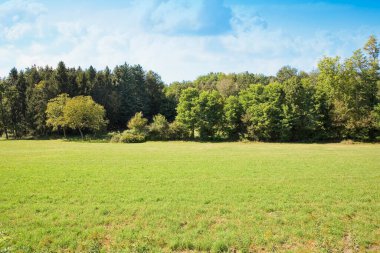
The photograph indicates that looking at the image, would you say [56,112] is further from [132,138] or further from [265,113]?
[265,113]

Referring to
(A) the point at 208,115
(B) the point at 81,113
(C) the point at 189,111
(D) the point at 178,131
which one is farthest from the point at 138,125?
(A) the point at 208,115

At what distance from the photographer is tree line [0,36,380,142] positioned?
5106cm

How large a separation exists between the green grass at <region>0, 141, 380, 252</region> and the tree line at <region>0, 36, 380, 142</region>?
33.9 metres

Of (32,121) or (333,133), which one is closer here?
(333,133)

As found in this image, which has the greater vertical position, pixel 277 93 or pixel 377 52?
pixel 377 52

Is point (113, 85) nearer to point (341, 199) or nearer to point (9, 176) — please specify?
point (9, 176)

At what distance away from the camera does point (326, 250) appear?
8.07m

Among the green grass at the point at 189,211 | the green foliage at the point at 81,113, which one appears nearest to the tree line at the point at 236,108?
the green foliage at the point at 81,113

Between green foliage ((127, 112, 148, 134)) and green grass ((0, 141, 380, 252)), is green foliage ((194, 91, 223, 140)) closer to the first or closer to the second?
green foliage ((127, 112, 148, 134))

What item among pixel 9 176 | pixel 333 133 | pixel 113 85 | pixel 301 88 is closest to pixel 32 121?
pixel 113 85

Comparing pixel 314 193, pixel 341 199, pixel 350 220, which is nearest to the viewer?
pixel 350 220

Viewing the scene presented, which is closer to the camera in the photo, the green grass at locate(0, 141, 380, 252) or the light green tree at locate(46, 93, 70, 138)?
the green grass at locate(0, 141, 380, 252)

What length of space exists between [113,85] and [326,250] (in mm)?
76661

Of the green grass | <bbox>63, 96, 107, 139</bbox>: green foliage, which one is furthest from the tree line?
the green grass
